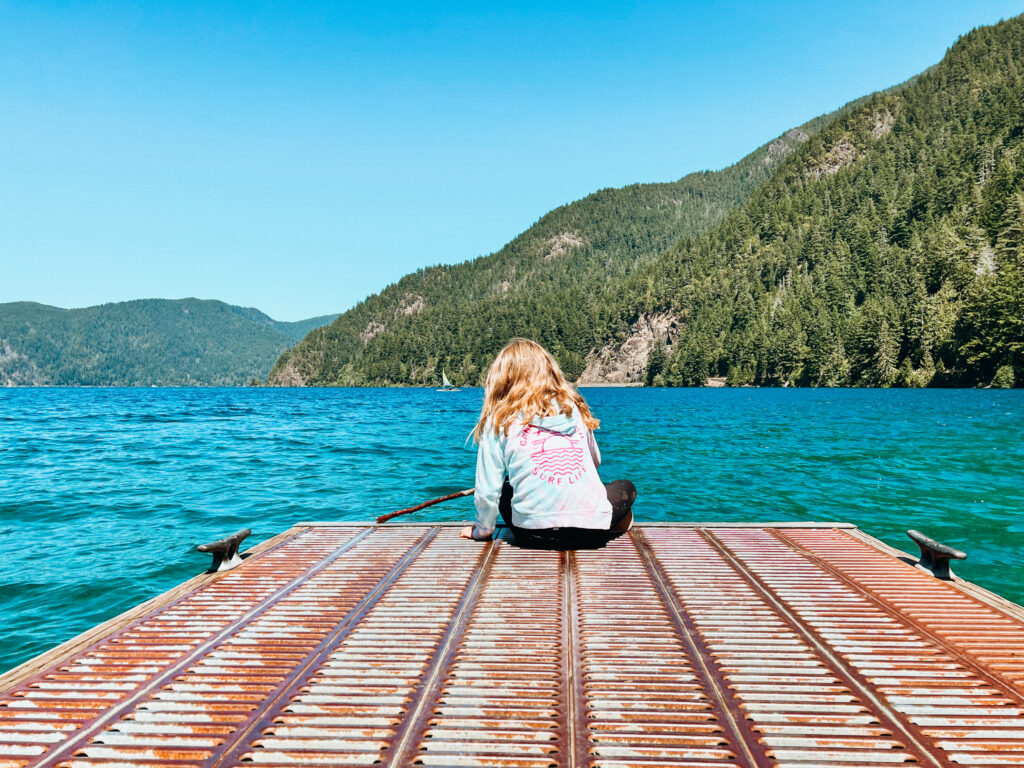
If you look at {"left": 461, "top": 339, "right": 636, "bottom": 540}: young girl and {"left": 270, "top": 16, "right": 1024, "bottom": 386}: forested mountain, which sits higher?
{"left": 270, "top": 16, "right": 1024, "bottom": 386}: forested mountain

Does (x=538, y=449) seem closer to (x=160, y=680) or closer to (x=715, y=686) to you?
(x=715, y=686)

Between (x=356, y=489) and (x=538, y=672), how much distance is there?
16590 millimetres

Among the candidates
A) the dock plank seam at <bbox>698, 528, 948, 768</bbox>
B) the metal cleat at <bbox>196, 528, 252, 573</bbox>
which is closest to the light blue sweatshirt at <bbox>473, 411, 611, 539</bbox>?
the dock plank seam at <bbox>698, 528, 948, 768</bbox>

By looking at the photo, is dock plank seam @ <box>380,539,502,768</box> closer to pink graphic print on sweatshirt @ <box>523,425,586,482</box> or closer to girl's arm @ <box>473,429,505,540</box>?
girl's arm @ <box>473,429,505,540</box>

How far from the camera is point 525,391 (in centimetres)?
663

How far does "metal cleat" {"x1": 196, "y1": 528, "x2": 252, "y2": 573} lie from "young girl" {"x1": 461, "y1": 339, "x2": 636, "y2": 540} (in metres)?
3.10

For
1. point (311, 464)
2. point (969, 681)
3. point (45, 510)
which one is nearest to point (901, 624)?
point (969, 681)

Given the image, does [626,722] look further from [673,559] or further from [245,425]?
[245,425]

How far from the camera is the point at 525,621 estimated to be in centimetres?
548

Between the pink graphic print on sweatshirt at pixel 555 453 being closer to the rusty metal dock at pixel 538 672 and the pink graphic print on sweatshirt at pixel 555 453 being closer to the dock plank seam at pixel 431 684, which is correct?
the rusty metal dock at pixel 538 672

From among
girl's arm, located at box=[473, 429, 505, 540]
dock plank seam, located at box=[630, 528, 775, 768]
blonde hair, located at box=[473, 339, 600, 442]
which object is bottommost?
dock plank seam, located at box=[630, 528, 775, 768]

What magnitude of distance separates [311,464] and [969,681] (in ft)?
80.9

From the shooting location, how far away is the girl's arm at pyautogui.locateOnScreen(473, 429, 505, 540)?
673 cm

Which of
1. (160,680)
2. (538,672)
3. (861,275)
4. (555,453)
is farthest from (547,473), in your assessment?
(861,275)
